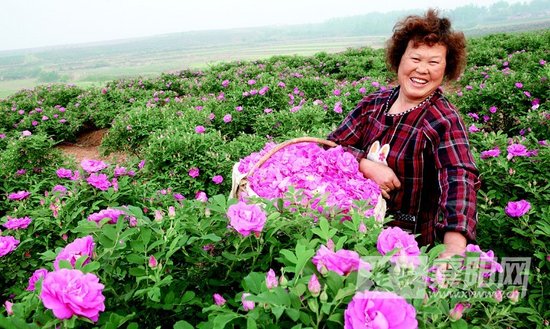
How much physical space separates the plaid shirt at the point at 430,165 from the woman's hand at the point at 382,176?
60mm

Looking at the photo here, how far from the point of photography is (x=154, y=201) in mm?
2584

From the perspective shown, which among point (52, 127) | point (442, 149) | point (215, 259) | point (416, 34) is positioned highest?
point (416, 34)

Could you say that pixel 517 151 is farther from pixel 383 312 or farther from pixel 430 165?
pixel 383 312

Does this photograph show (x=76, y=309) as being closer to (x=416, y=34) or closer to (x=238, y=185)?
(x=238, y=185)

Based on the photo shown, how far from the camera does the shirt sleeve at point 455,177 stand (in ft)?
5.05

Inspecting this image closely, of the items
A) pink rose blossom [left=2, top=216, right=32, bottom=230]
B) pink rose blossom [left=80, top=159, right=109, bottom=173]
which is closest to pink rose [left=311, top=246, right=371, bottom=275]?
pink rose blossom [left=2, top=216, right=32, bottom=230]

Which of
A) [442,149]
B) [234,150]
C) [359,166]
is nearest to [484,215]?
[442,149]

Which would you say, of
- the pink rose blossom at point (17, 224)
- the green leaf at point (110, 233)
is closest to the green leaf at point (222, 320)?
the green leaf at point (110, 233)

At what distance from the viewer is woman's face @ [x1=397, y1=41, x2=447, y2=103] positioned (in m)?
1.77

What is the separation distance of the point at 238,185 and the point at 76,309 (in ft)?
3.30

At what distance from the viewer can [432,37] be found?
1759mm

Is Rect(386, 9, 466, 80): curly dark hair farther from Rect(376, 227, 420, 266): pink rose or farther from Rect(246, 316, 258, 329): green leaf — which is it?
Rect(246, 316, 258, 329): green leaf

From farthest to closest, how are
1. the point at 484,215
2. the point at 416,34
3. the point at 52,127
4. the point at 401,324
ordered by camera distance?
the point at 52,127 → the point at 484,215 → the point at 416,34 → the point at 401,324

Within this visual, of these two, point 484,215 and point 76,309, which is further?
point 484,215
